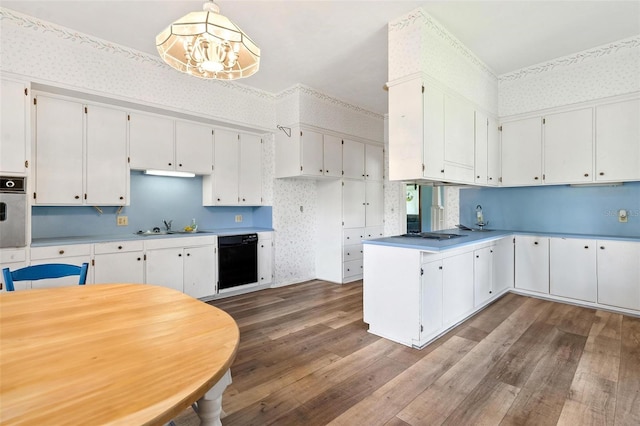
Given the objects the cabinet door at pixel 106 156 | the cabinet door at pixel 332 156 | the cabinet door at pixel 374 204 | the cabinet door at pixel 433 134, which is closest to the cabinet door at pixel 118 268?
the cabinet door at pixel 106 156

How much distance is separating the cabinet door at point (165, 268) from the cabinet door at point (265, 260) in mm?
1116

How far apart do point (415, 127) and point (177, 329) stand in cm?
259

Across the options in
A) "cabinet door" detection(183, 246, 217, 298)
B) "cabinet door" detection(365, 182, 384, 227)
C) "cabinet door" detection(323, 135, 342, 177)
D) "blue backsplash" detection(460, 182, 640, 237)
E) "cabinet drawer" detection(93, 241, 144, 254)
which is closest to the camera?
"cabinet drawer" detection(93, 241, 144, 254)

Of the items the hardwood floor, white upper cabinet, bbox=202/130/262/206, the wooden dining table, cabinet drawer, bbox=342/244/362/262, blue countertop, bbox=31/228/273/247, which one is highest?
white upper cabinet, bbox=202/130/262/206

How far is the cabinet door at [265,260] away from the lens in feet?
14.8

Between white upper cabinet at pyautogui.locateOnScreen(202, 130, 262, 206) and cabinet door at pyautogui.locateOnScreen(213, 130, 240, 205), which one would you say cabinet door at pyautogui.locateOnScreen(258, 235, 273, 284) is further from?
cabinet door at pyautogui.locateOnScreen(213, 130, 240, 205)

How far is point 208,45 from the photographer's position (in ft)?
6.07

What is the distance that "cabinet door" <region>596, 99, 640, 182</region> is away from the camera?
3.40 m

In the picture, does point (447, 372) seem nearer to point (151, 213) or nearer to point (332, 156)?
point (332, 156)

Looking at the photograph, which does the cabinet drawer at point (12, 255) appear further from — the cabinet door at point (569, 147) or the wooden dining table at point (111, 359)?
the cabinet door at point (569, 147)

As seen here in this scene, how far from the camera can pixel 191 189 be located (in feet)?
14.4

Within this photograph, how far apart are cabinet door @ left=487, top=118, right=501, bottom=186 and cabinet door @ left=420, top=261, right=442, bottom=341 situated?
203 cm

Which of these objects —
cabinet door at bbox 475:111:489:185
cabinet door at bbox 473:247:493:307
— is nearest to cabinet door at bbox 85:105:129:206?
cabinet door at bbox 473:247:493:307

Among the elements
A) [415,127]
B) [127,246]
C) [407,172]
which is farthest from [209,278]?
[415,127]
